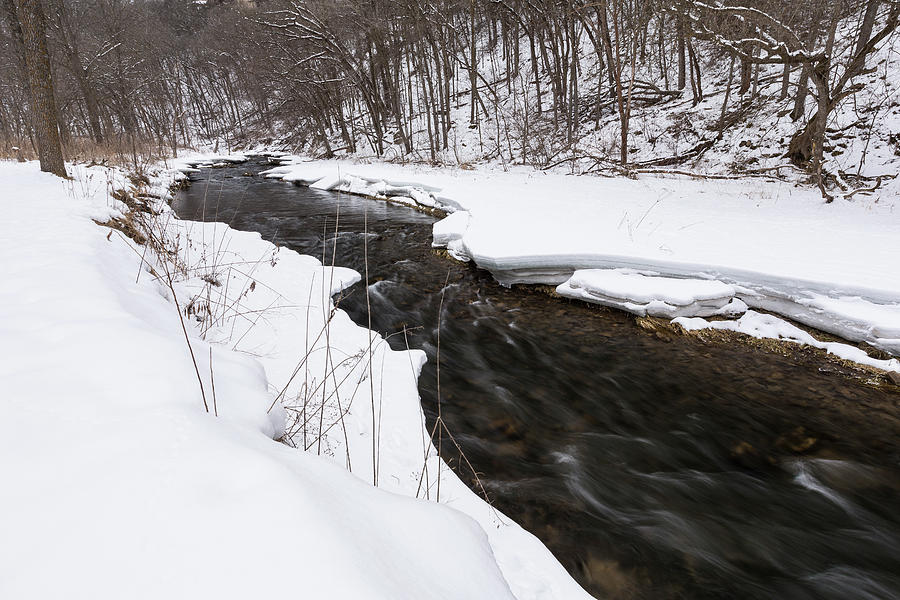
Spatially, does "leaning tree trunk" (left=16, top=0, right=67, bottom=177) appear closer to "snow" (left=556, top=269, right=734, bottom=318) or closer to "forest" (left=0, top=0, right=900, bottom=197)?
"forest" (left=0, top=0, right=900, bottom=197)

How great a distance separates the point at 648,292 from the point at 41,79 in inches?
408

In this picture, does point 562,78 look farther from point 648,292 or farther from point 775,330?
point 775,330

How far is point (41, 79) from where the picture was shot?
7.29 m

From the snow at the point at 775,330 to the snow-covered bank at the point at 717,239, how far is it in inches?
4.7

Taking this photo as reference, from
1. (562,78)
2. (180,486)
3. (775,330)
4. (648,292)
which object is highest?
(562,78)

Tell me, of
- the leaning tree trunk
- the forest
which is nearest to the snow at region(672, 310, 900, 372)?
the forest

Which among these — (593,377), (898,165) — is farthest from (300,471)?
(898,165)

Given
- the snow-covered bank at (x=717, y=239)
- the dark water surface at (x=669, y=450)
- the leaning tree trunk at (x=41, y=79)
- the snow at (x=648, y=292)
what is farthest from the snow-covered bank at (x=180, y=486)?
the leaning tree trunk at (x=41, y=79)

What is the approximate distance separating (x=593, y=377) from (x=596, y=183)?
7545mm

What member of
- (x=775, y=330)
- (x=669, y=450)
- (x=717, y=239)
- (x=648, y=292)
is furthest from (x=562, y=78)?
(x=669, y=450)

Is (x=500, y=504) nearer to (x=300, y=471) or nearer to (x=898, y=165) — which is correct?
Result: (x=300, y=471)

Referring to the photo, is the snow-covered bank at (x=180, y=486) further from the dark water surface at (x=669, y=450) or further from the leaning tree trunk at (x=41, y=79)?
the leaning tree trunk at (x=41, y=79)

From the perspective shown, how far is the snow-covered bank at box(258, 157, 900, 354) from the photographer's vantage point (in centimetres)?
408

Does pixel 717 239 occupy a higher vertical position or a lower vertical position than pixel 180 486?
lower
